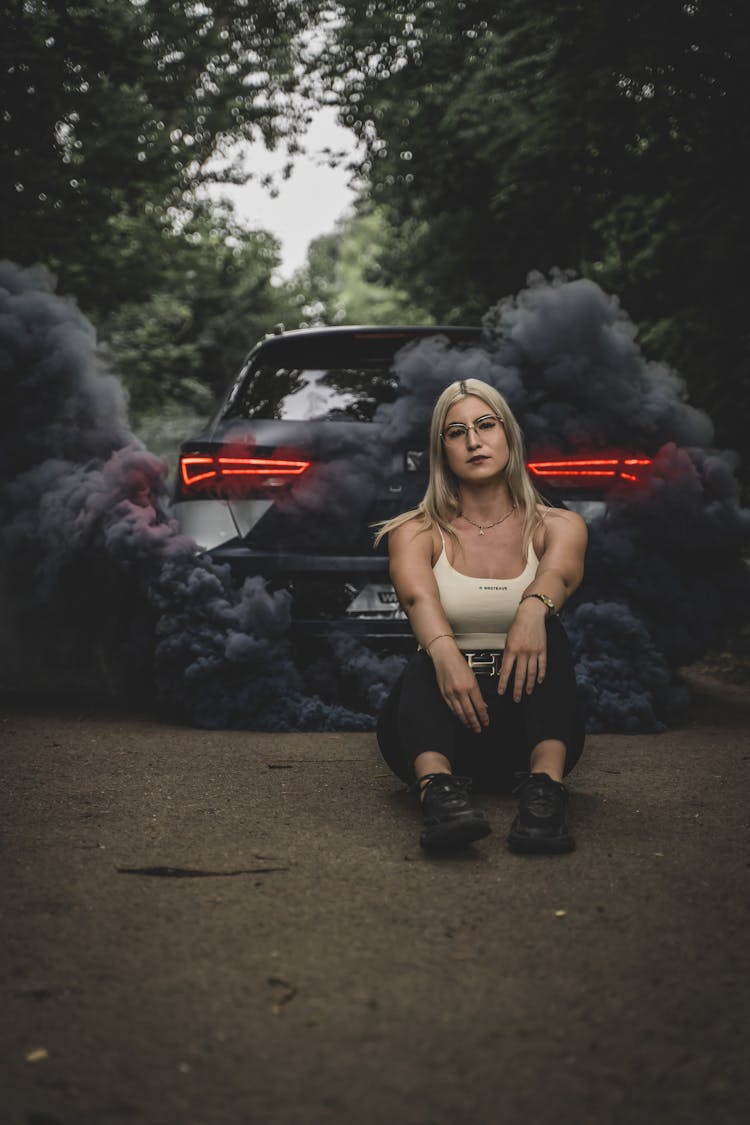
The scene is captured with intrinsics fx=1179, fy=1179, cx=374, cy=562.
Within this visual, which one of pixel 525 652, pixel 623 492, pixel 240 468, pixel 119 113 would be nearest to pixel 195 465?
pixel 240 468

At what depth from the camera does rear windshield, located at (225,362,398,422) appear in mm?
5242

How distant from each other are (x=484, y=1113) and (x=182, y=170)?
1260 centimetres

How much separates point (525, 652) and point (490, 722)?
1.30 ft

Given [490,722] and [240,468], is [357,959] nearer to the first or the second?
[490,722]

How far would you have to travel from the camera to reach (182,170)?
43.0ft

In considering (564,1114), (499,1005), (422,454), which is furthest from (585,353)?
(564,1114)

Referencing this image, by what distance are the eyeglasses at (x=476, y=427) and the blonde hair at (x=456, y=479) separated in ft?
0.09

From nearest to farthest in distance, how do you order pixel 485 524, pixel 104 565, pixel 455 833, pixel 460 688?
1. pixel 455 833
2. pixel 460 688
3. pixel 485 524
4. pixel 104 565

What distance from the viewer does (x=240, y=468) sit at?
516 cm

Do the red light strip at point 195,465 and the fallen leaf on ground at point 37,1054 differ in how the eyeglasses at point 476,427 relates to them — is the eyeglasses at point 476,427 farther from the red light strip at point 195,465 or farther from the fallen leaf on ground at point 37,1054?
the fallen leaf on ground at point 37,1054

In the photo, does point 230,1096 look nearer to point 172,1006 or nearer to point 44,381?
point 172,1006

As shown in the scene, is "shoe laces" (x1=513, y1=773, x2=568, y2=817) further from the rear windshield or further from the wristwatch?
the rear windshield

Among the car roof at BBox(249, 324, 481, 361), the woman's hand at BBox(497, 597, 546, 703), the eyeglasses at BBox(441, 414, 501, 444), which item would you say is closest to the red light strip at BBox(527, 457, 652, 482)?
the car roof at BBox(249, 324, 481, 361)

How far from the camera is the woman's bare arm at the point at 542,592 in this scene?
366 cm
